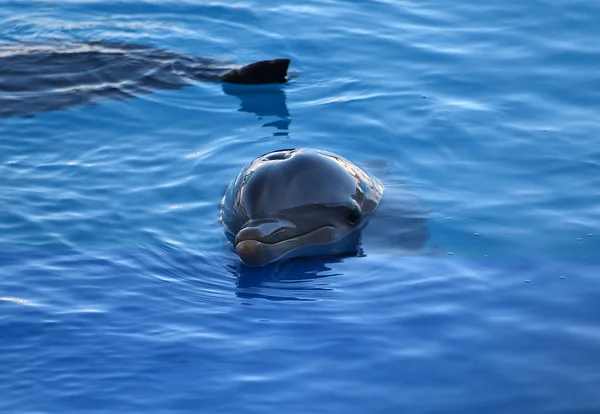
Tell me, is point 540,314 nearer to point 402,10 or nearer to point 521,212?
point 521,212

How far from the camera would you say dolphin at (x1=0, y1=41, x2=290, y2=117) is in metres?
10.8

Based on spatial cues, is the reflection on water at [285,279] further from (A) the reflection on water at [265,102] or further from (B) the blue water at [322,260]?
(A) the reflection on water at [265,102]

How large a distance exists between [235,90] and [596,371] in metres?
6.03

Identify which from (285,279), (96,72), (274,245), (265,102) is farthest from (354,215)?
(96,72)

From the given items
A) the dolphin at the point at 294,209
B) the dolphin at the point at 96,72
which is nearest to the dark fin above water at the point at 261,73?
the dolphin at the point at 96,72

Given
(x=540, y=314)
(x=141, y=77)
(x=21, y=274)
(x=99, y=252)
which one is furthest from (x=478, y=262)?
(x=141, y=77)

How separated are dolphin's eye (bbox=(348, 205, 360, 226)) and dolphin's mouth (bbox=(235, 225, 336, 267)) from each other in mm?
179

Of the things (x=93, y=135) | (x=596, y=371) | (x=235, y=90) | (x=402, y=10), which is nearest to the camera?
(x=596, y=371)

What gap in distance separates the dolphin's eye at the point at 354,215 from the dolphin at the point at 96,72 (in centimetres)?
318

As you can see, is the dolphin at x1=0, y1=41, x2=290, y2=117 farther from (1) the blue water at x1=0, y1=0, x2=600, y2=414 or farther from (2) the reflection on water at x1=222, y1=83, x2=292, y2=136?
(1) the blue water at x1=0, y1=0, x2=600, y2=414

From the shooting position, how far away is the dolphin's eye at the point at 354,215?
8.01 metres

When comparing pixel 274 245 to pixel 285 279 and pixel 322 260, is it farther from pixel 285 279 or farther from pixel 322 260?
pixel 322 260

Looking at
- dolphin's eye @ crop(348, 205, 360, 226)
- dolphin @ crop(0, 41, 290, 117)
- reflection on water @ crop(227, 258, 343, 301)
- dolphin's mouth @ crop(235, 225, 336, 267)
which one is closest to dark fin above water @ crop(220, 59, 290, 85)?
dolphin @ crop(0, 41, 290, 117)

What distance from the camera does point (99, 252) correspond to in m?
8.10
